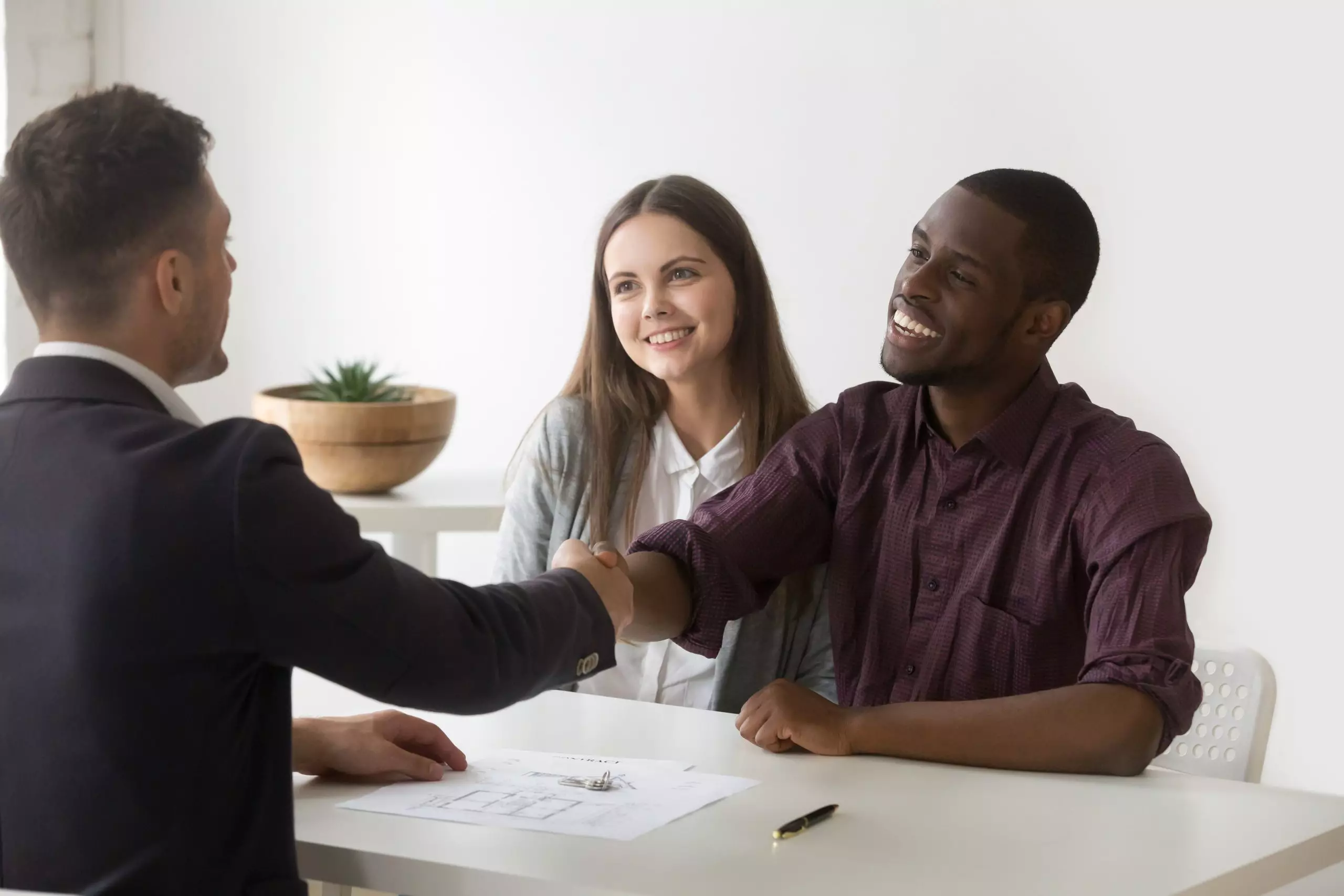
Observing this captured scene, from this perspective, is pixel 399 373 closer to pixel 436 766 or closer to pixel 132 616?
pixel 436 766

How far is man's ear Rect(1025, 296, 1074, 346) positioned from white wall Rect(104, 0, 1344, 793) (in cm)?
135

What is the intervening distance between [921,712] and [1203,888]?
40 centimetres

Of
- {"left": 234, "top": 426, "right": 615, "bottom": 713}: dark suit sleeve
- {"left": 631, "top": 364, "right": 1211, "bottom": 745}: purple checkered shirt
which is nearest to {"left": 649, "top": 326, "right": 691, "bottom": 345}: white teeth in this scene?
{"left": 631, "top": 364, "right": 1211, "bottom": 745}: purple checkered shirt

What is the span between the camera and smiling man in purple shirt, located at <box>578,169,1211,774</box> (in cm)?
178

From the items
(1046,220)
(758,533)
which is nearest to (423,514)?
(758,533)

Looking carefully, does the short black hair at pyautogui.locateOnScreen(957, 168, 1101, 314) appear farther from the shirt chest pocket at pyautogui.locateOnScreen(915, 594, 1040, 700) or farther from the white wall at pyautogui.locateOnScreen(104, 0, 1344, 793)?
the white wall at pyautogui.locateOnScreen(104, 0, 1344, 793)

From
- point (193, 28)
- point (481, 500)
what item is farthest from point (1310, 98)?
point (193, 28)

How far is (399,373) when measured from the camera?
14.1ft

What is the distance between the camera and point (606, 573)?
172 cm

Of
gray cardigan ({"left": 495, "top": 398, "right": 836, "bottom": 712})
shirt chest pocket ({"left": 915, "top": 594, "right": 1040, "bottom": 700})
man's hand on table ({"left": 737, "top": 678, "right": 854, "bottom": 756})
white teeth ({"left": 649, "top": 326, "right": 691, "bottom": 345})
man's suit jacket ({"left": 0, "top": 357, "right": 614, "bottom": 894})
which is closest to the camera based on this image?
man's suit jacket ({"left": 0, "top": 357, "right": 614, "bottom": 894})

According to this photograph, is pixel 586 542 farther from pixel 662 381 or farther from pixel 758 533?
pixel 758 533

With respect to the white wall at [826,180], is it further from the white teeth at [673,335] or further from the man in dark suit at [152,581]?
the man in dark suit at [152,581]

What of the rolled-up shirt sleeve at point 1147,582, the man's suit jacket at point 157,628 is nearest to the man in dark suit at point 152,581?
the man's suit jacket at point 157,628

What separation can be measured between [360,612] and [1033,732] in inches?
29.5
